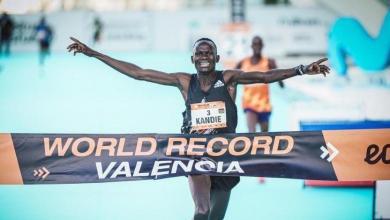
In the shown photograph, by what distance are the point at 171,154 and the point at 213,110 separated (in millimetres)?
532

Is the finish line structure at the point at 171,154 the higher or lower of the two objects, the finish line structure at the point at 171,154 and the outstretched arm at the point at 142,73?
the lower

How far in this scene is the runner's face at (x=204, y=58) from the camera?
155 inches

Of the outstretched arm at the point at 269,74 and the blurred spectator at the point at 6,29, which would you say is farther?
the blurred spectator at the point at 6,29

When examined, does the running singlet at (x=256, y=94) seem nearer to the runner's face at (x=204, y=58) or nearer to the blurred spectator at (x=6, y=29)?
the runner's face at (x=204, y=58)

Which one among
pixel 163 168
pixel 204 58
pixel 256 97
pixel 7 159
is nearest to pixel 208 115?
pixel 204 58

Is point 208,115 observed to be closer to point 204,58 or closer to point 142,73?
point 204,58

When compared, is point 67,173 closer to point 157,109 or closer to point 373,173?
point 373,173

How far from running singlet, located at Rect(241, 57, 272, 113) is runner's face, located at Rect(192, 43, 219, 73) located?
109 inches

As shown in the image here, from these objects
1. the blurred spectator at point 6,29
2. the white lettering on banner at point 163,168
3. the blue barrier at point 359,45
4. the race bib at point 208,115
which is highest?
the blurred spectator at point 6,29

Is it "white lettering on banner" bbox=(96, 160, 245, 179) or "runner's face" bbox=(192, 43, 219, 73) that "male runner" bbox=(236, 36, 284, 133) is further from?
"runner's face" bbox=(192, 43, 219, 73)

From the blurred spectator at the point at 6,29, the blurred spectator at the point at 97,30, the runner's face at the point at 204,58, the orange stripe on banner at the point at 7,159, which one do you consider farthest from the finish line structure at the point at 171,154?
the blurred spectator at the point at 97,30

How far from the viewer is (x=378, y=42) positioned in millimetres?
12188

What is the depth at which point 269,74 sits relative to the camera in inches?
164

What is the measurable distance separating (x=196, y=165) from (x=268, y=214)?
151 cm
